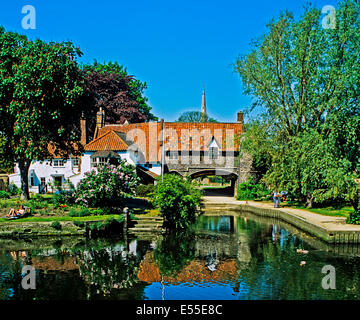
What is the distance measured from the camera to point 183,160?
4716cm

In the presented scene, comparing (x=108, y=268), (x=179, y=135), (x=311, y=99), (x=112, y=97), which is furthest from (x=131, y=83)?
(x=108, y=268)

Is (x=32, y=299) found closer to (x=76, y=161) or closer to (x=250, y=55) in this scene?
(x=250, y=55)

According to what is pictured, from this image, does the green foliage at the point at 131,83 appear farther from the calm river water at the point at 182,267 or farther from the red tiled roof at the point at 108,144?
the calm river water at the point at 182,267

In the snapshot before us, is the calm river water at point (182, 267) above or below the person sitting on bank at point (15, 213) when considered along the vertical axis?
below

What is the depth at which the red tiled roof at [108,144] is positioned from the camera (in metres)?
43.0

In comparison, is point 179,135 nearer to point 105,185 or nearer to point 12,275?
point 105,185

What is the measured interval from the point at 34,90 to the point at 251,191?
2834 centimetres

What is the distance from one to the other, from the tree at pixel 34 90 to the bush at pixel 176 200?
29.6 feet

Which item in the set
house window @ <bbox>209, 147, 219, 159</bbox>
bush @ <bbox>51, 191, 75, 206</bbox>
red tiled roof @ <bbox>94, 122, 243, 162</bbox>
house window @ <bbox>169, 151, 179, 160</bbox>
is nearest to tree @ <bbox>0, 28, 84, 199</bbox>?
bush @ <bbox>51, 191, 75, 206</bbox>

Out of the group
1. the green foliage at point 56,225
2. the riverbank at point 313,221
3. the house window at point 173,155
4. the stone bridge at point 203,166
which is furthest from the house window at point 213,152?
the green foliage at point 56,225

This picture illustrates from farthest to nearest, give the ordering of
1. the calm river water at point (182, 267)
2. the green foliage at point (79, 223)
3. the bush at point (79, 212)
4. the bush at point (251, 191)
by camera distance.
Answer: the bush at point (251, 191), the bush at point (79, 212), the green foliage at point (79, 223), the calm river water at point (182, 267)

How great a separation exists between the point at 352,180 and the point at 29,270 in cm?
1990

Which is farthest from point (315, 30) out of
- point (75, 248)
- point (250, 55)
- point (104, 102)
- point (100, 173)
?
point (104, 102)

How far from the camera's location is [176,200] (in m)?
25.8
